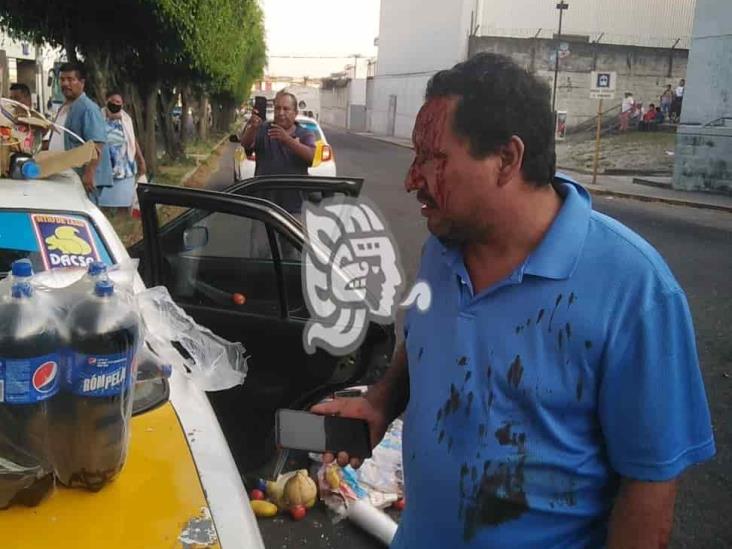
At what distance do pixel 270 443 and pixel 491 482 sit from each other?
210 centimetres

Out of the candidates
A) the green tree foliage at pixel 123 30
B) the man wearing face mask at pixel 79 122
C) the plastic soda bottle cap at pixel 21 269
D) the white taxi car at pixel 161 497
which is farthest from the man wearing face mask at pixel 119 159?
the plastic soda bottle cap at pixel 21 269

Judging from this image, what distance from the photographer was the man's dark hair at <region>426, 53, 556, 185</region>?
1.34 m

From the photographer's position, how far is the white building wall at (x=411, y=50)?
1537 inches

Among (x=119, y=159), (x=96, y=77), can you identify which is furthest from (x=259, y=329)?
(x=96, y=77)

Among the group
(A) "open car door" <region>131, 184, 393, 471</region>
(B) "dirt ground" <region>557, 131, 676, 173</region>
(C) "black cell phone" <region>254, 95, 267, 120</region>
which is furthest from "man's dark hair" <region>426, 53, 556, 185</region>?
(B) "dirt ground" <region>557, 131, 676, 173</region>

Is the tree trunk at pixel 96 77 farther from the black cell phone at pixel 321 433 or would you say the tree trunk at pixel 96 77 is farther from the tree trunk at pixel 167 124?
the tree trunk at pixel 167 124

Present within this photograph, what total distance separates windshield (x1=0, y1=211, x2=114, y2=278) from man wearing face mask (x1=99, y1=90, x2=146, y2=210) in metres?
4.78

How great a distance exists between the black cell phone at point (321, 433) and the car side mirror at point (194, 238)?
2.25 meters

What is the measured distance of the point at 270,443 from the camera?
3355 mm

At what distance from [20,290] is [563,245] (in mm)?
1108

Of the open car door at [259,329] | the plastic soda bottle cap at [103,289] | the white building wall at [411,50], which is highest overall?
the white building wall at [411,50]

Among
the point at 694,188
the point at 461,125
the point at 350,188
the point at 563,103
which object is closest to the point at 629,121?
the point at 563,103

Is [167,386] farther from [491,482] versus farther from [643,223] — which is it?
[643,223]

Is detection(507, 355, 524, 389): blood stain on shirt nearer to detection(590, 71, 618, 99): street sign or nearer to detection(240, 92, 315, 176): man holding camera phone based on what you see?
detection(240, 92, 315, 176): man holding camera phone
